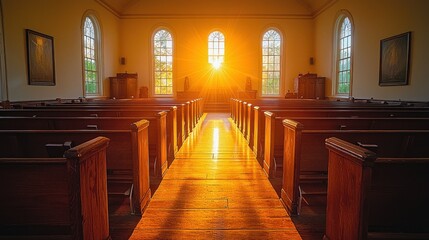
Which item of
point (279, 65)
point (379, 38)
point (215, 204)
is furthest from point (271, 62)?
point (215, 204)

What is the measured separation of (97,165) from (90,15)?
36.5 feet

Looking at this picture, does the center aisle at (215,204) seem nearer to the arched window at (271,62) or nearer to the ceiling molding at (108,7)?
the ceiling molding at (108,7)

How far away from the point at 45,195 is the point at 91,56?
11199 millimetres

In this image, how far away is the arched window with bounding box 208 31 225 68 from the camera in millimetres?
14484

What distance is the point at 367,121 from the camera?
3145 mm

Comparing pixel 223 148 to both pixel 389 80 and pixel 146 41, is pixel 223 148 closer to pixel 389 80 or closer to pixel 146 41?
pixel 389 80

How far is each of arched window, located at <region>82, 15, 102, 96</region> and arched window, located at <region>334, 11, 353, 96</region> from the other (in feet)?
29.6

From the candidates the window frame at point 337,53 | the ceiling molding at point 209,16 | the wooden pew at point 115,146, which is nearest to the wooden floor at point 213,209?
the wooden pew at point 115,146

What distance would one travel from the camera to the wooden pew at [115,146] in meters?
2.45

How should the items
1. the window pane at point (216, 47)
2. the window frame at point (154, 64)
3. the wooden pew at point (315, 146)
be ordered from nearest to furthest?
the wooden pew at point (315, 146) → the window frame at point (154, 64) → the window pane at point (216, 47)

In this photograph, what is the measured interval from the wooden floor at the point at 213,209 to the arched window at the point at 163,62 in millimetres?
11009

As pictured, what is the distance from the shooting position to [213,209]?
2.52 meters

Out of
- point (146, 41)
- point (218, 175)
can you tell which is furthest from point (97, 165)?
point (146, 41)

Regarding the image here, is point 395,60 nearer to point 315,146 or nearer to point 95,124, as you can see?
point 315,146
